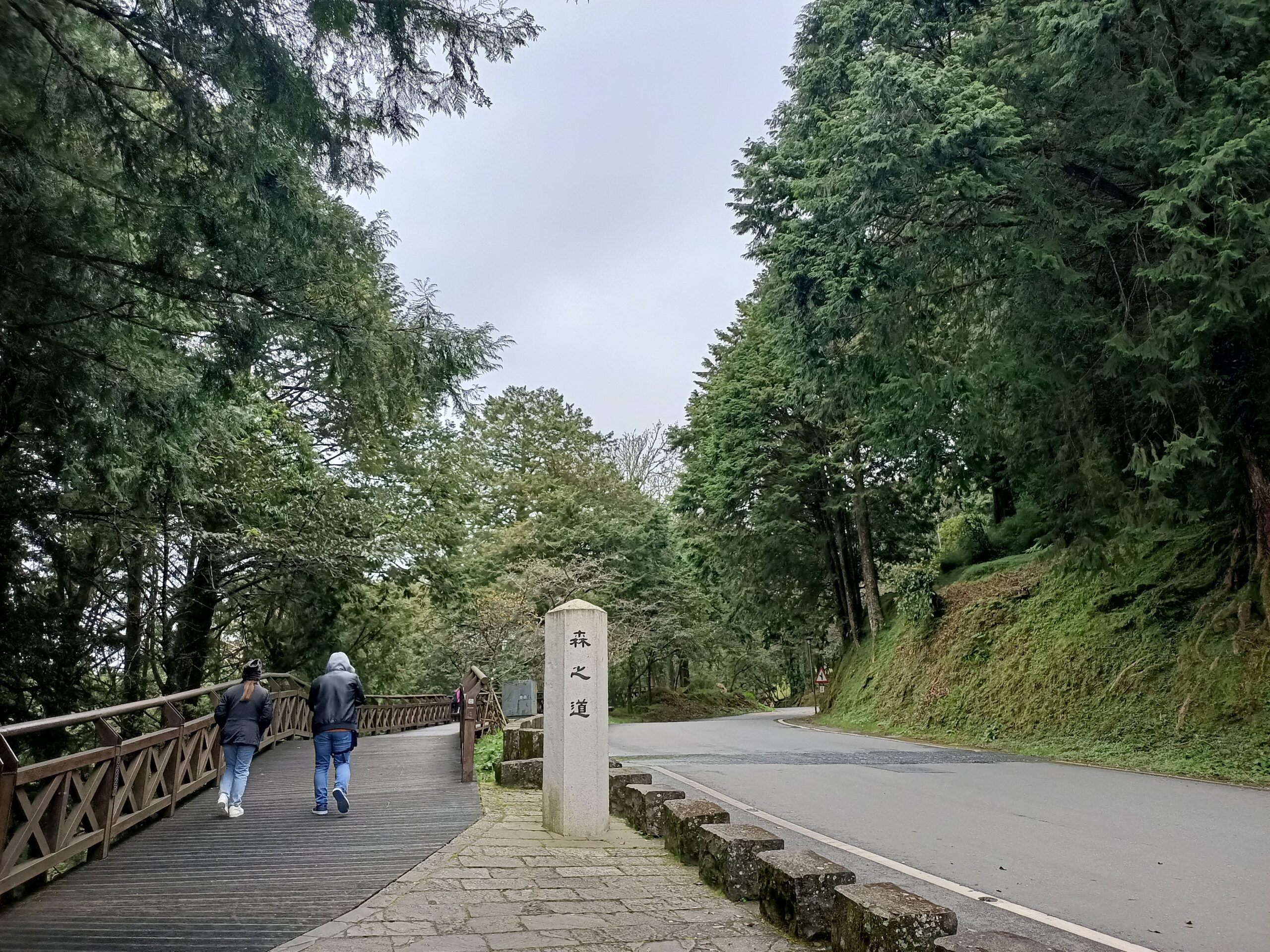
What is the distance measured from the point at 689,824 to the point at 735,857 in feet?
3.17

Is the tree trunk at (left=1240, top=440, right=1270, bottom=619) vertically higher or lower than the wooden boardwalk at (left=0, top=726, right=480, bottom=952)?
higher

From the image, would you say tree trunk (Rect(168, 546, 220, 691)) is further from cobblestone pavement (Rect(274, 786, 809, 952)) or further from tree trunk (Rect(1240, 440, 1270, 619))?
tree trunk (Rect(1240, 440, 1270, 619))

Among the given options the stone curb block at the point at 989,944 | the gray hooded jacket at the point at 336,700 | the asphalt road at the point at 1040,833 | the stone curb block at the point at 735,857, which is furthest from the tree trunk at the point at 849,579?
the stone curb block at the point at 989,944

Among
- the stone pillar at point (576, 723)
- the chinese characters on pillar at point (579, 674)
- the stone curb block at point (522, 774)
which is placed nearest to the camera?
the stone pillar at point (576, 723)

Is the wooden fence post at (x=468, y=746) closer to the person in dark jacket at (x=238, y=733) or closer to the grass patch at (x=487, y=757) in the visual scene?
the grass patch at (x=487, y=757)

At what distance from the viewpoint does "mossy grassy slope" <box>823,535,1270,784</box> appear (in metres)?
12.4

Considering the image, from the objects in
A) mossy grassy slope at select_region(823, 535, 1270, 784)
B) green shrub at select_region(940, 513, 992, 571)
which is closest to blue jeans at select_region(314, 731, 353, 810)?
mossy grassy slope at select_region(823, 535, 1270, 784)

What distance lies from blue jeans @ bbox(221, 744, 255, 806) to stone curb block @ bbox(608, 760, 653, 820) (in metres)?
3.44

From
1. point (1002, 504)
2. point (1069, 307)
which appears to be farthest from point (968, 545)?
point (1069, 307)

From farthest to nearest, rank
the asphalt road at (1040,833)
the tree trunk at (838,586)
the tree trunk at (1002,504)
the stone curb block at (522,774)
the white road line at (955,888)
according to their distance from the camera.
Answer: the tree trunk at (838,586), the tree trunk at (1002,504), the stone curb block at (522,774), the asphalt road at (1040,833), the white road line at (955,888)

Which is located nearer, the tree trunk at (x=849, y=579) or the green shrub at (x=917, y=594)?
the green shrub at (x=917, y=594)

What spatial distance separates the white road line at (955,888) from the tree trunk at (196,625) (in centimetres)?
1176

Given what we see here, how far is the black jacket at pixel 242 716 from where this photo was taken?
8516 millimetres

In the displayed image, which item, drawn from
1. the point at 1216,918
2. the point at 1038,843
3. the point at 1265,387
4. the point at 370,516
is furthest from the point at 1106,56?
the point at 370,516
